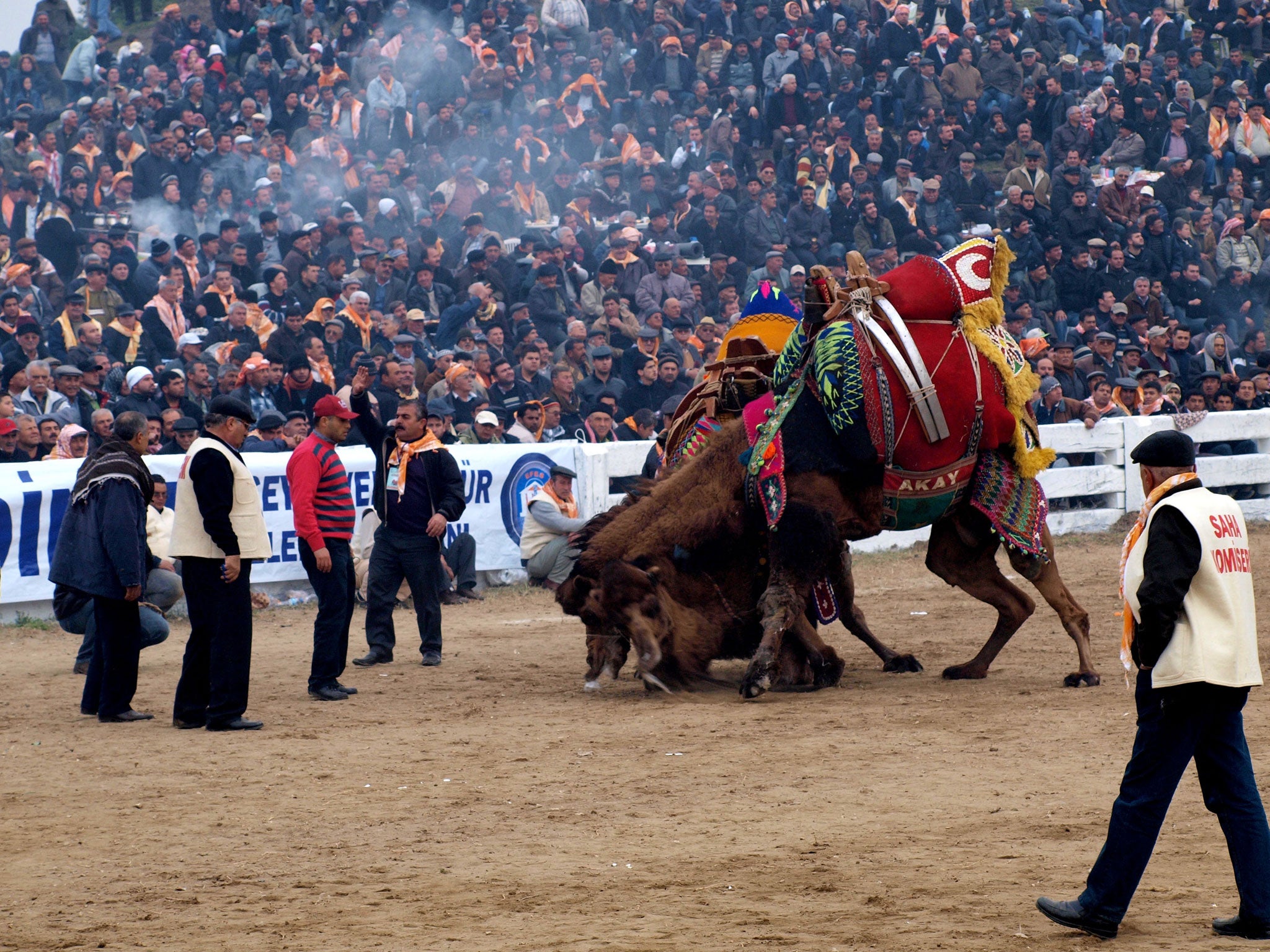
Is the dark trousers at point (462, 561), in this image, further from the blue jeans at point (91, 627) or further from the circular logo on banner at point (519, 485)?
the blue jeans at point (91, 627)

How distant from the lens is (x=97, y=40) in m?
21.6

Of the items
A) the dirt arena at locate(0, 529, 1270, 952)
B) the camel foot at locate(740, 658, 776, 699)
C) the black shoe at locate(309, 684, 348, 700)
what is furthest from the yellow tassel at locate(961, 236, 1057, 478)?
the black shoe at locate(309, 684, 348, 700)

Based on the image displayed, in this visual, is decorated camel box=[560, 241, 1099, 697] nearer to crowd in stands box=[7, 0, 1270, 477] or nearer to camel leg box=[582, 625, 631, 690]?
camel leg box=[582, 625, 631, 690]

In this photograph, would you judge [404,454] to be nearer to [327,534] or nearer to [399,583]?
[399,583]

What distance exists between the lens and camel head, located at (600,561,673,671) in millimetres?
8289

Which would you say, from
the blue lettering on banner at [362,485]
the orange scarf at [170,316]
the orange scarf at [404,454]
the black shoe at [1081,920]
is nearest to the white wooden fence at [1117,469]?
the blue lettering on banner at [362,485]

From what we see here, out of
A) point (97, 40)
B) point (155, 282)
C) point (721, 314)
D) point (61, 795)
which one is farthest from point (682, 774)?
point (97, 40)

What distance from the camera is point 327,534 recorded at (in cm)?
891

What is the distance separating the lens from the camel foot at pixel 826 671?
8859 millimetres

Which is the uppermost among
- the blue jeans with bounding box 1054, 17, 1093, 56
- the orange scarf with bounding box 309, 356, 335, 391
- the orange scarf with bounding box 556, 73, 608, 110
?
the blue jeans with bounding box 1054, 17, 1093, 56

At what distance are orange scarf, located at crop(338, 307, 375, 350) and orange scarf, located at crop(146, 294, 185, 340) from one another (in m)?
1.68

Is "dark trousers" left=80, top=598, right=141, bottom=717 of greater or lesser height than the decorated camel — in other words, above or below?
below

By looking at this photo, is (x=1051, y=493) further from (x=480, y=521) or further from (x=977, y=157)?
(x=977, y=157)

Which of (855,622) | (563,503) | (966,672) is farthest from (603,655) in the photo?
(563,503)
